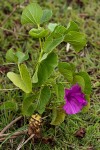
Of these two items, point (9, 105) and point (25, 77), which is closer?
point (25, 77)

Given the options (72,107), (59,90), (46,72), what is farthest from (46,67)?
(72,107)

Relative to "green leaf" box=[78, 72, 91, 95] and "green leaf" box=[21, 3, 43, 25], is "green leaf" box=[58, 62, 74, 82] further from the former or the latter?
"green leaf" box=[21, 3, 43, 25]

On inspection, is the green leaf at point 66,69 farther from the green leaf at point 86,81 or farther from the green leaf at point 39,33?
the green leaf at point 39,33

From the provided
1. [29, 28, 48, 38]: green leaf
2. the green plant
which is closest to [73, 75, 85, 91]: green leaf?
the green plant

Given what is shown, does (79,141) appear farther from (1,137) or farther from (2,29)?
(2,29)

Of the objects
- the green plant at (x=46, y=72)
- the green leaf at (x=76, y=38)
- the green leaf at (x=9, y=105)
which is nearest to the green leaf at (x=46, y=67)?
the green plant at (x=46, y=72)

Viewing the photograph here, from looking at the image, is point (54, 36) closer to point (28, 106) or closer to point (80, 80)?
point (80, 80)
